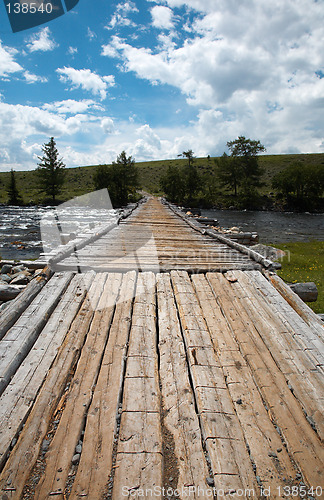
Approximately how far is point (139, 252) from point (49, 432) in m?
4.21

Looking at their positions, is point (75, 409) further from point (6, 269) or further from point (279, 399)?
point (6, 269)

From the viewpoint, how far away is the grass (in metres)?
9.65

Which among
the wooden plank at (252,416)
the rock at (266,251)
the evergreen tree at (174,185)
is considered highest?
the evergreen tree at (174,185)

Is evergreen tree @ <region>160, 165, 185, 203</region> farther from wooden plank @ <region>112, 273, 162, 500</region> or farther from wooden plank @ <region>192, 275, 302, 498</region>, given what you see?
wooden plank @ <region>112, 273, 162, 500</region>

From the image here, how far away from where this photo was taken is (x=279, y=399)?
7.14 ft

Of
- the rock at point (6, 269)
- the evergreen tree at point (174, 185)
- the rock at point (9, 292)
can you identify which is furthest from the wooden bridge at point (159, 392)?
the evergreen tree at point (174, 185)

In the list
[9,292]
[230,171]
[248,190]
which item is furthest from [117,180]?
[9,292]

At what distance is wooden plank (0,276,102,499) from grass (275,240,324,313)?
7.89 meters

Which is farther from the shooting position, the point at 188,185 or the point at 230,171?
the point at 230,171

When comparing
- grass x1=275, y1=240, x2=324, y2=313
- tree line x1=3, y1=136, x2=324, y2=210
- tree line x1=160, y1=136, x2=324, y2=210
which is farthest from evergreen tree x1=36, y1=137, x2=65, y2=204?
grass x1=275, y1=240, x2=324, y2=313

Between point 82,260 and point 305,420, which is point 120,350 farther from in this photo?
point 82,260

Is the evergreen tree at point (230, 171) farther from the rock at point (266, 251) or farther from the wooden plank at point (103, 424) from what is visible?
the wooden plank at point (103, 424)

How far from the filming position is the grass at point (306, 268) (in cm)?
965

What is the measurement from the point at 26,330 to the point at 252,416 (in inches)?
94.1
